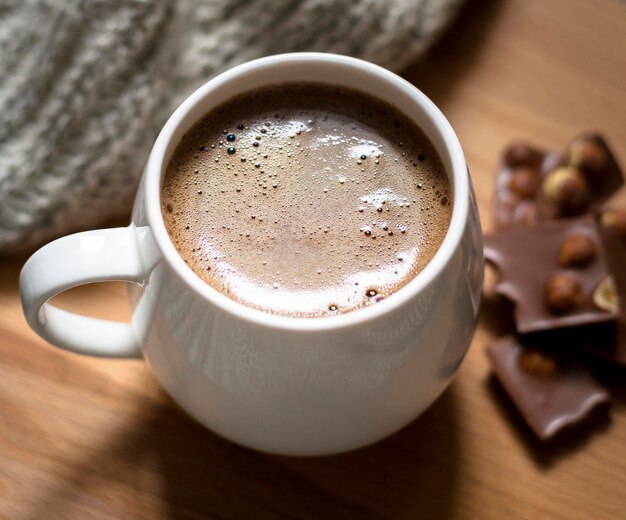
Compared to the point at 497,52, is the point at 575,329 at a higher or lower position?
lower

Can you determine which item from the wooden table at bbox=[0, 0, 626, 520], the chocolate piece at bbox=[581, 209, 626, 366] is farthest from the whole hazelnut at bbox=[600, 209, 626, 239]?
the wooden table at bbox=[0, 0, 626, 520]

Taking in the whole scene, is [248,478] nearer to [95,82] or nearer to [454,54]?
[95,82]

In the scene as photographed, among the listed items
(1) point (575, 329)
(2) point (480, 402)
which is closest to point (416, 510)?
(2) point (480, 402)

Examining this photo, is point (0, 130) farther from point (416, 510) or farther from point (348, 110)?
point (416, 510)

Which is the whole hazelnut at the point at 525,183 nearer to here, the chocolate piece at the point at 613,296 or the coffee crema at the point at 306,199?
the chocolate piece at the point at 613,296

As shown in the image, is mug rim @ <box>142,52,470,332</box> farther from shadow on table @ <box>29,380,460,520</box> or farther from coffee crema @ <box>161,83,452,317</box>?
shadow on table @ <box>29,380,460,520</box>

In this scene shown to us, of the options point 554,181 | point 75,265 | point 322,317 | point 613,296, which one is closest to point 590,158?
point 554,181
